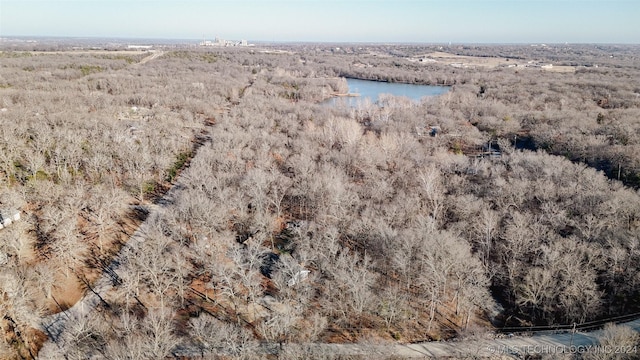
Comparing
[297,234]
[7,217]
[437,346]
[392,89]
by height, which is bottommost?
[437,346]

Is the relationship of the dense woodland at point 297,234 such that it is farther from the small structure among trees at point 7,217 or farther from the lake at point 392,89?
the lake at point 392,89

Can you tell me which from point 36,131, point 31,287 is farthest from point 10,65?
point 31,287

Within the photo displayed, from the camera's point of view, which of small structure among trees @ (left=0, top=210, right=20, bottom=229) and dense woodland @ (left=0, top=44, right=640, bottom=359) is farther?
small structure among trees @ (left=0, top=210, right=20, bottom=229)

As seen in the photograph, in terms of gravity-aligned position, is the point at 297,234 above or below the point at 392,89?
below

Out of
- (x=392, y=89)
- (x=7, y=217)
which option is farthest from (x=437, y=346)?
(x=392, y=89)

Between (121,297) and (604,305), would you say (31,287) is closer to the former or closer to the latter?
(121,297)

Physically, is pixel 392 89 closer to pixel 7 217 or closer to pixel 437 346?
pixel 437 346

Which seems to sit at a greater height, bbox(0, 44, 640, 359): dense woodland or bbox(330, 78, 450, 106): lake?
bbox(330, 78, 450, 106): lake

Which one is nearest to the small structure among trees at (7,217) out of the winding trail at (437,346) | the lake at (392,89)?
the winding trail at (437,346)

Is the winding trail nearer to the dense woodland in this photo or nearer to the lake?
the dense woodland

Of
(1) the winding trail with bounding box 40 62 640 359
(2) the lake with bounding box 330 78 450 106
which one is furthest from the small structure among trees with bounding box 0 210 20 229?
(2) the lake with bounding box 330 78 450 106

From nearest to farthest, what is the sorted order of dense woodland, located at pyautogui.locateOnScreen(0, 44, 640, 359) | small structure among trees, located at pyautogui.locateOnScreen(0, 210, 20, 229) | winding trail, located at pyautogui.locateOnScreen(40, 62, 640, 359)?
winding trail, located at pyautogui.locateOnScreen(40, 62, 640, 359), dense woodland, located at pyautogui.locateOnScreen(0, 44, 640, 359), small structure among trees, located at pyautogui.locateOnScreen(0, 210, 20, 229)
